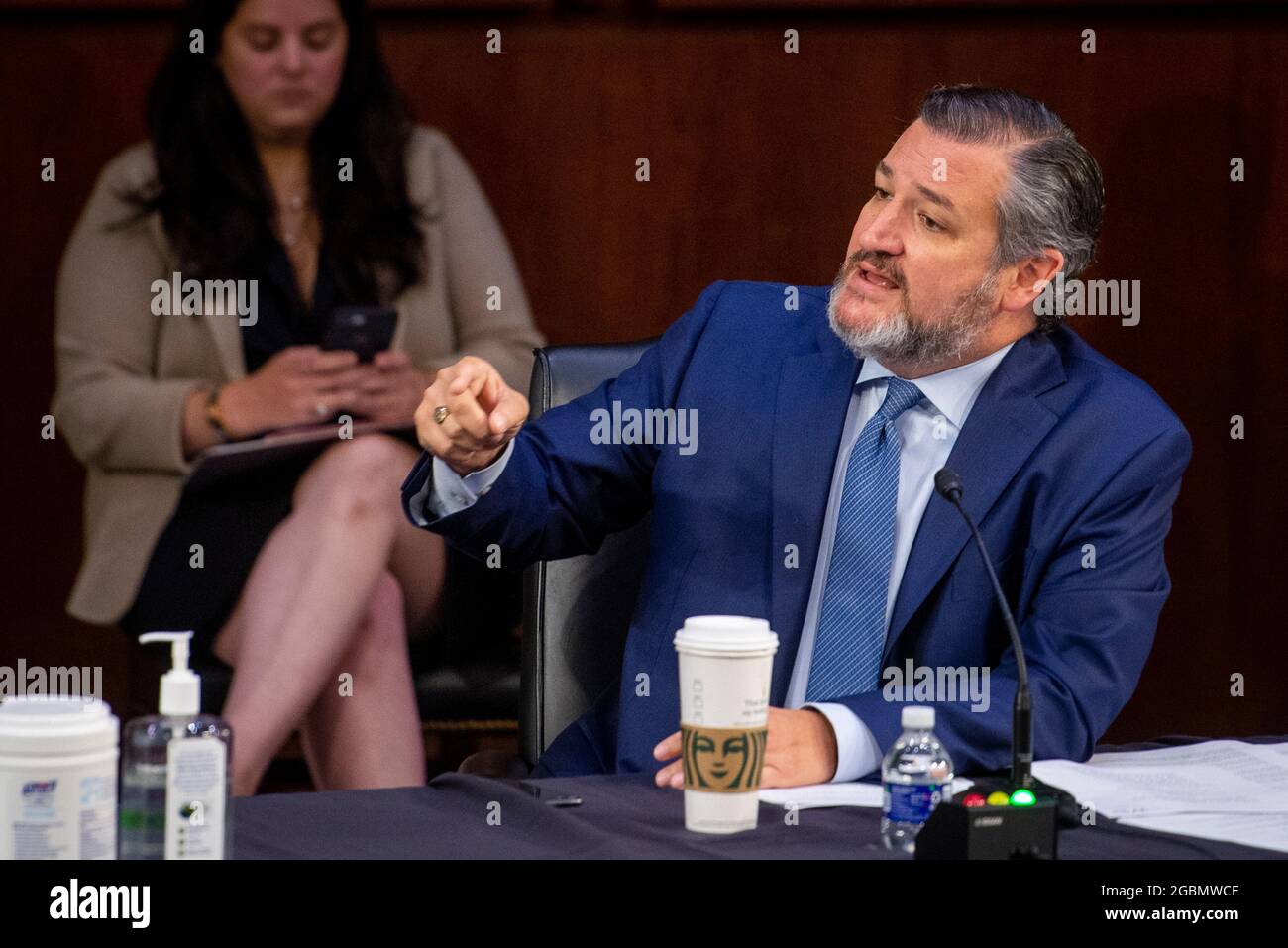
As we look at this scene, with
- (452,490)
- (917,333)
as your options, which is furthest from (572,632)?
(917,333)

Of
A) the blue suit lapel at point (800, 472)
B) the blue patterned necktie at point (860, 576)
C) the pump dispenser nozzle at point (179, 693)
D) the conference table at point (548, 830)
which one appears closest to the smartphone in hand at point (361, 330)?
the blue suit lapel at point (800, 472)

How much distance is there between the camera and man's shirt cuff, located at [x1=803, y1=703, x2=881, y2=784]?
4.58 feet

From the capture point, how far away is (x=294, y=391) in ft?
9.63

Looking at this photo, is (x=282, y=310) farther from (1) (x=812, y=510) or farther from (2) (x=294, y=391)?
(1) (x=812, y=510)

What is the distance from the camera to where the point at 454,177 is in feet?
10.2

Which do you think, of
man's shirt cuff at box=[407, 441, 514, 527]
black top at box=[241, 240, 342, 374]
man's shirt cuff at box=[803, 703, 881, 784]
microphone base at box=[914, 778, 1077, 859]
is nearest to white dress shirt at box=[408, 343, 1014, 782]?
man's shirt cuff at box=[407, 441, 514, 527]

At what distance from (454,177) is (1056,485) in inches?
65.4

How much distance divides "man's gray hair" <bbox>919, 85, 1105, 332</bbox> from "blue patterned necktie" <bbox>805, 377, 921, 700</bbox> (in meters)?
0.30

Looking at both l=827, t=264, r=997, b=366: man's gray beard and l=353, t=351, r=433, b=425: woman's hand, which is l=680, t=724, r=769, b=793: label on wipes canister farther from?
l=353, t=351, r=433, b=425: woman's hand

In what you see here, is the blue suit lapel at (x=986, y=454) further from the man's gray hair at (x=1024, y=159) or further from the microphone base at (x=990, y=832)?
the microphone base at (x=990, y=832)

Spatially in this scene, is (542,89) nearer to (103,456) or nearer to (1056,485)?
(103,456)
